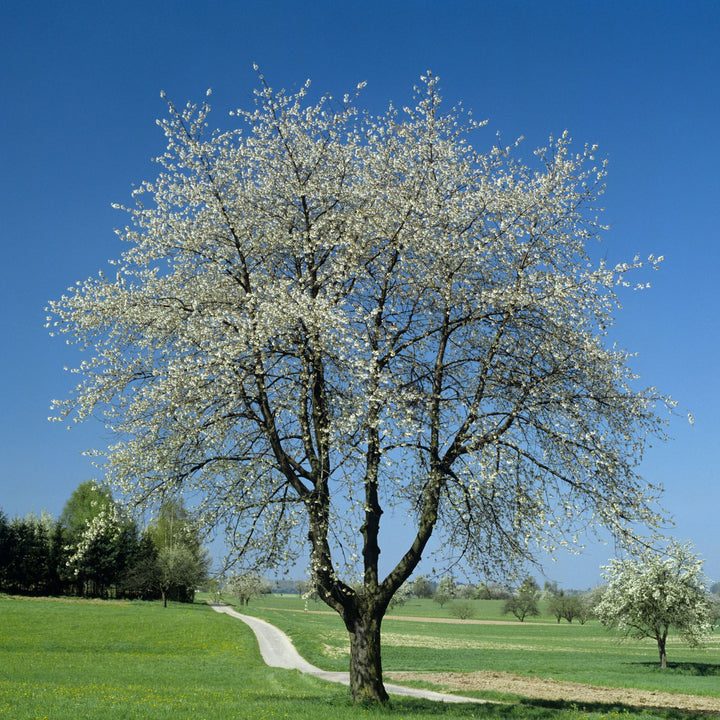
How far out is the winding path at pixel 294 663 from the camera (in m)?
21.7

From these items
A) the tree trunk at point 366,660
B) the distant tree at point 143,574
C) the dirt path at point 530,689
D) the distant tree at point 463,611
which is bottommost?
the distant tree at point 463,611

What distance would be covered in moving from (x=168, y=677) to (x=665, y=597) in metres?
27.9

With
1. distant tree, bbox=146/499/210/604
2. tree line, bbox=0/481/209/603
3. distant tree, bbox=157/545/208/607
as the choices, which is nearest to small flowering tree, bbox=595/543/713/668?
distant tree, bbox=146/499/210/604

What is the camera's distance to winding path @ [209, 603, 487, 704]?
21688 millimetres

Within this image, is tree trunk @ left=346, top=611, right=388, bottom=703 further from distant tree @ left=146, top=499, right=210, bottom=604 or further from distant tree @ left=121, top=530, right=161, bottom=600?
distant tree @ left=121, top=530, right=161, bottom=600

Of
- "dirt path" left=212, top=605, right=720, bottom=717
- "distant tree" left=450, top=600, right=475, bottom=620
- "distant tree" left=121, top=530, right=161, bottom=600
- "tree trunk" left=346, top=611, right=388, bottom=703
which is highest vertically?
"tree trunk" left=346, top=611, right=388, bottom=703

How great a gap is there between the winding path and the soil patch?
1.98m

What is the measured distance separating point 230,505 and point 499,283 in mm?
8560

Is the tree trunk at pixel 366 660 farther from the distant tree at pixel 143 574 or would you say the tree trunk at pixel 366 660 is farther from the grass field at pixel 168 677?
the distant tree at pixel 143 574

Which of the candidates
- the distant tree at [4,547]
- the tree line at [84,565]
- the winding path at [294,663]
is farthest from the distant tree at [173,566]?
the winding path at [294,663]

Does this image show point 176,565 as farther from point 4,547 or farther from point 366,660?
point 366,660

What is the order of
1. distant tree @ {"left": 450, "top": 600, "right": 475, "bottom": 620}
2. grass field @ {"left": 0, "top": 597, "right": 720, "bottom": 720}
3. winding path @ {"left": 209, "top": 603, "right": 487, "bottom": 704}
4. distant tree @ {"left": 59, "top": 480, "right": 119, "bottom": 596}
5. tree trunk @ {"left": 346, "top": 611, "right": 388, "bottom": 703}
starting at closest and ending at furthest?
grass field @ {"left": 0, "top": 597, "right": 720, "bottom": 720} → tree trunk @ {"left": 346, "top": 611, "right": 388, "bottom": 703} → winding path @ {"left": 209, "top": 603, "right": 487, "bottom": 704} → distant tree @ {"left": 59, "top": 480, "right": 119, "bottom": 596} → distant tree @ {"left": 450, "top": 600, "right": 475, "bottom": 620}

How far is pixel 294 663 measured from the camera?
3228 centimetres

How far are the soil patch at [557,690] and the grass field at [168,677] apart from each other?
10.1 feet
